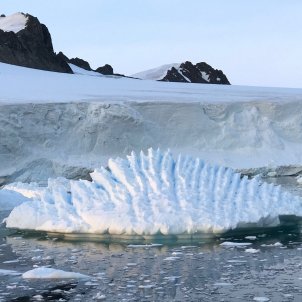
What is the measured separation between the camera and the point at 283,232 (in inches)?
244

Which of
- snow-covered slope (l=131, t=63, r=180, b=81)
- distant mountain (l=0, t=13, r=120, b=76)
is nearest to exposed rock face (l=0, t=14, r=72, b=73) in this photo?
distant mountain (l=0, t=13, r=120, b=76)

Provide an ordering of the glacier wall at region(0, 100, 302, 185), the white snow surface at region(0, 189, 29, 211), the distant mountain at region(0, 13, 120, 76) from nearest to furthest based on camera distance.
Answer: the white snow surface at region(0, 189, 29, 211)
the glacier wall at region(0, 100, 302, 185)
the distant mountain at region(0, 13, 120, 76)

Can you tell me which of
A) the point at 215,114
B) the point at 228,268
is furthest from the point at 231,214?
the point at 215,114

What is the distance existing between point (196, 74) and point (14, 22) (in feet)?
37.5

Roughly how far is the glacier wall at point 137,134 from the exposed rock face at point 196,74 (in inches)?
875

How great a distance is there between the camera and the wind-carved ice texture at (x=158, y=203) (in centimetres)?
579

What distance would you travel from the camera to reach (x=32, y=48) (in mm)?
33469

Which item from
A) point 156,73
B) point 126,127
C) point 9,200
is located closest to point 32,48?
point 156,73

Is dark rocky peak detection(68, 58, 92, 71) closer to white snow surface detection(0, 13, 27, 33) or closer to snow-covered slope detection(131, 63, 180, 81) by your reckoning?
snow-covered slope detection(131, 63, 180, 81)

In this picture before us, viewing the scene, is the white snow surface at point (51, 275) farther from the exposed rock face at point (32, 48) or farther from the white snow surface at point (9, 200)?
the exposed rock face at point (32, 48)

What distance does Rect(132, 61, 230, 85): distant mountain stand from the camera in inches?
1564

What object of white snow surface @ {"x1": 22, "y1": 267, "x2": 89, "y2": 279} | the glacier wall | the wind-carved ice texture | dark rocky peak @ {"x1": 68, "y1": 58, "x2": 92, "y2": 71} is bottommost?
white snow surface @ {"x1": 22, "y1": 267, "x2": 89, "y2": 279}

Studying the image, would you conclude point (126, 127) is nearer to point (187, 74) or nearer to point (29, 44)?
point (29, 44)

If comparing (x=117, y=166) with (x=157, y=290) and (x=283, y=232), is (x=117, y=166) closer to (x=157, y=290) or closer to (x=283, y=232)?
(x=283, y=232)
